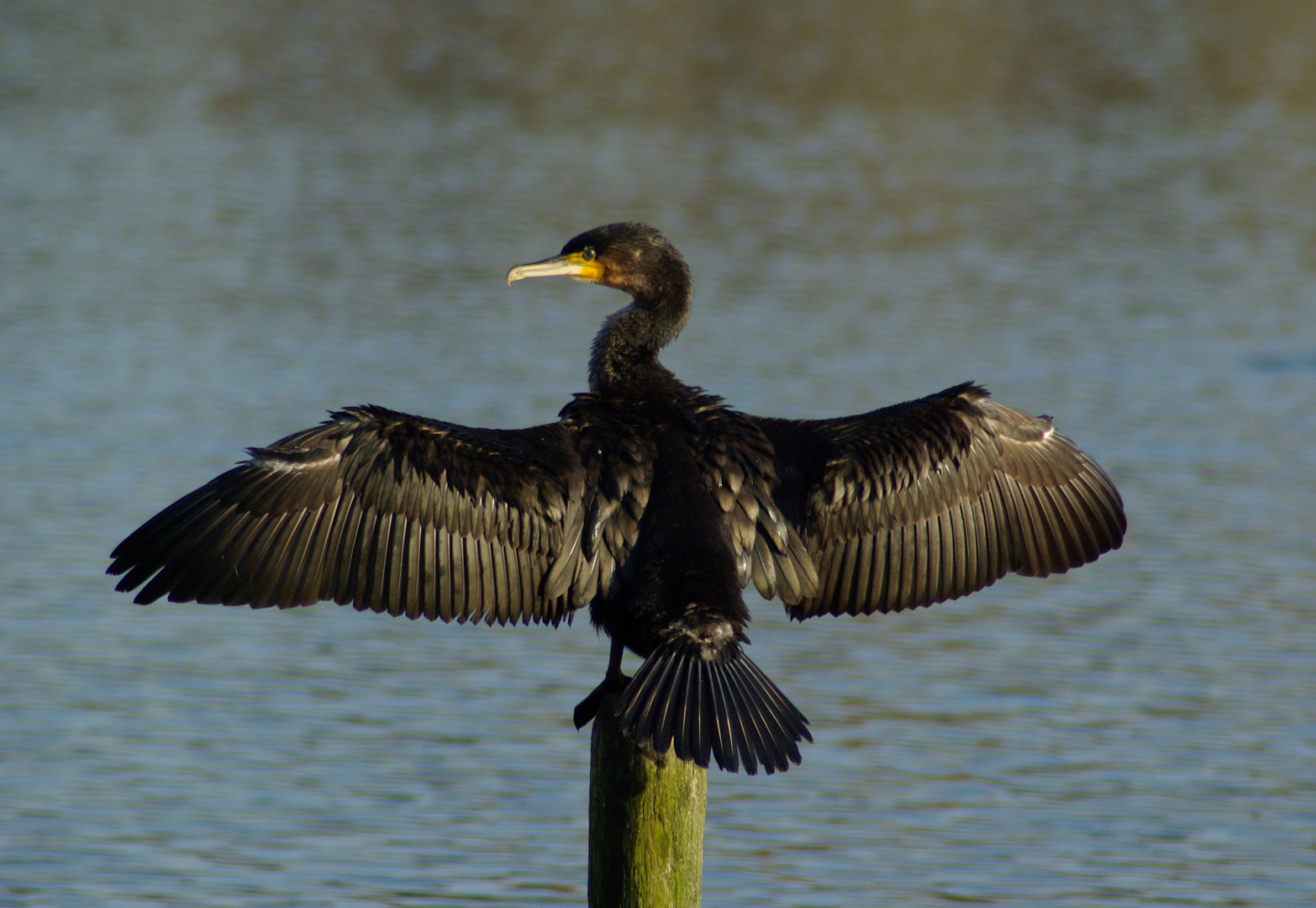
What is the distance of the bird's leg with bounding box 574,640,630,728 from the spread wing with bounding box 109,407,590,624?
0.18 meters

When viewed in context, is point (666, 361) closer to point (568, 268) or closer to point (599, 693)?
point (568, 268)

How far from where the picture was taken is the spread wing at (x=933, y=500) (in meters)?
5.05

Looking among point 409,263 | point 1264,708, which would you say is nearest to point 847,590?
point 1264,708

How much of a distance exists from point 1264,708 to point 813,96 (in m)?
16.2

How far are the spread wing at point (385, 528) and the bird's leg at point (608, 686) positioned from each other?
0.18 metres

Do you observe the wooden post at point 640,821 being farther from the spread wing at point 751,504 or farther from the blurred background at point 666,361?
the blurred background at point 666,361

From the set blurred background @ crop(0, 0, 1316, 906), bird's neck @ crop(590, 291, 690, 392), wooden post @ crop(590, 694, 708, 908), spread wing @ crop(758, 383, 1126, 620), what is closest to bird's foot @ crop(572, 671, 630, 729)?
wooden post @ crop(590, 694, 708, 908)

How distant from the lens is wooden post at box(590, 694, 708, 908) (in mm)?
4582

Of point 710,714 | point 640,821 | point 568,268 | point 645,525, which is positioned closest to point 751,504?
point 645,525

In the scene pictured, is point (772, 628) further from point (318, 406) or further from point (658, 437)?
point (658, 437)

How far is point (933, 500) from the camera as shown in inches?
202

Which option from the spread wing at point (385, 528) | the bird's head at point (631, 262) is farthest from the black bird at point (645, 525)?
the bird's head at point (631, 262)

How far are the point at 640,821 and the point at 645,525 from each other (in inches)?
27.6

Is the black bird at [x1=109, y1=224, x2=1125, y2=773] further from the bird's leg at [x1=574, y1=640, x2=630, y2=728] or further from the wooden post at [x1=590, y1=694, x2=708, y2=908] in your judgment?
the wooden post at [x1=590, y1=694, x2=708, y2=908]
